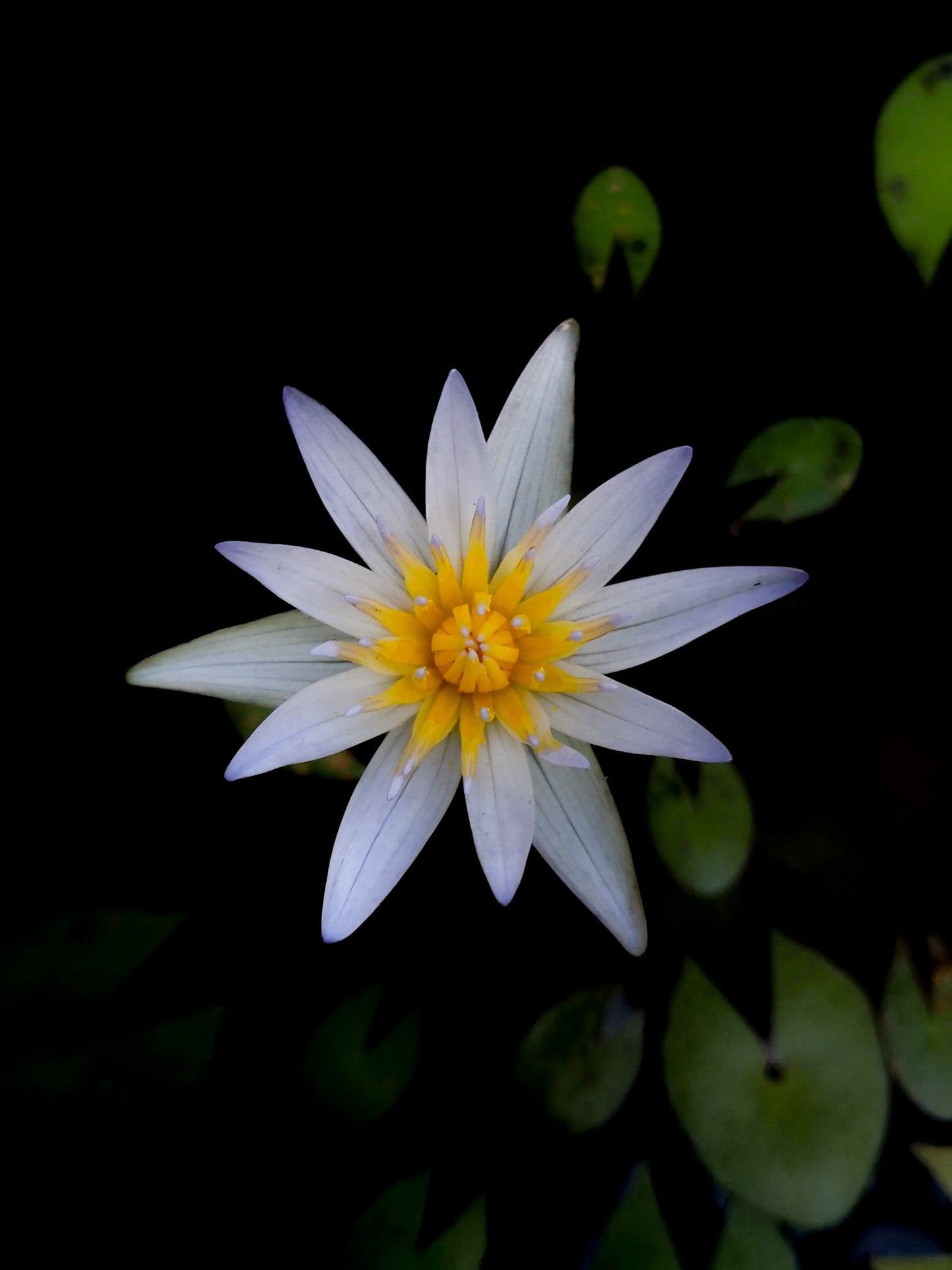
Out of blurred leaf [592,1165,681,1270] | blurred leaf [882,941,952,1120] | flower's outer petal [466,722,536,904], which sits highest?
flower's outer petal [466,722,536,904]

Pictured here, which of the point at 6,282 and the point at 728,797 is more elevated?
the point at 6,282

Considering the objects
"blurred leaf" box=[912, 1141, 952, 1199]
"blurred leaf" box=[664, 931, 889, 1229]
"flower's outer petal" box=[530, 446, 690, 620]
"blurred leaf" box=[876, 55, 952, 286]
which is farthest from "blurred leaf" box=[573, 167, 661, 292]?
"blurred leaf" box=[912, 1141, 952, 1199]

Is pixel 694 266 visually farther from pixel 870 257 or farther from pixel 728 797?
pixel 728 797

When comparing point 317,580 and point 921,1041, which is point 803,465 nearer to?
point 317,580

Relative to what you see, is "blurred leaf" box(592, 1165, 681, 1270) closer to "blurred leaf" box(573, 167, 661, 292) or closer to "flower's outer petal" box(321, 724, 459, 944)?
"flower's outer petal" box(321, 724, 459, 944)

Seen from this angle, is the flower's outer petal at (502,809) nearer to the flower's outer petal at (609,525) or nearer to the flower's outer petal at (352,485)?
the flower's outer petal at (609,525)

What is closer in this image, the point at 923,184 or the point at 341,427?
the point at 341,427

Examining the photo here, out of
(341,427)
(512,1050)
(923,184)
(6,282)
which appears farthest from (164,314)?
(512,1050)
